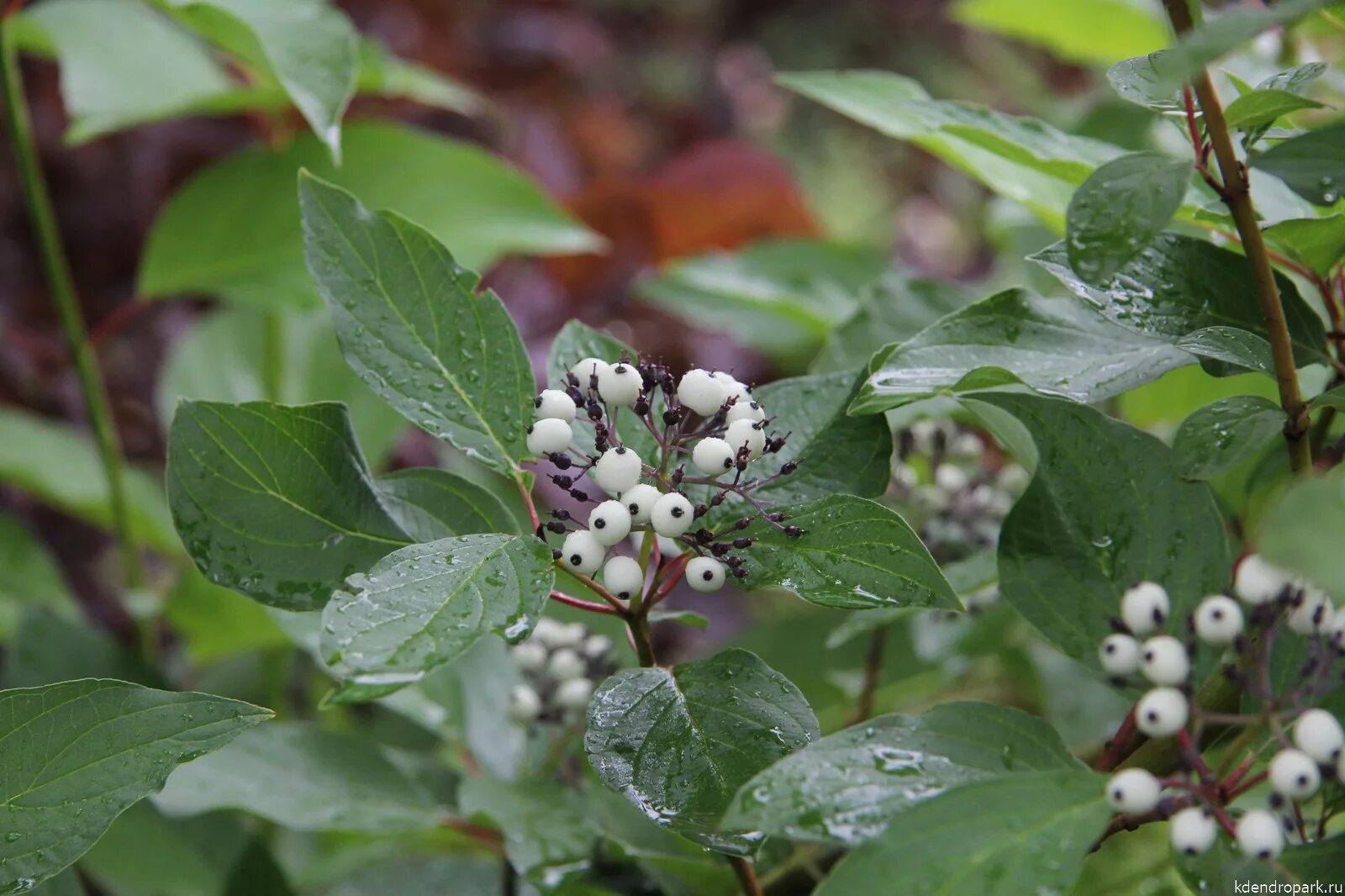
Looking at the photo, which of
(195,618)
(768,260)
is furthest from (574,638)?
(768,260)

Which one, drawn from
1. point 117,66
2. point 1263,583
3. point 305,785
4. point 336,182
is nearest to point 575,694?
point 305,785

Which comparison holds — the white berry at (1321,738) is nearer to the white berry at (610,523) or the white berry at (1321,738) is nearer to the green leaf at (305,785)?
the white berry at (610,523)

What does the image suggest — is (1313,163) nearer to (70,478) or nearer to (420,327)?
(420,327)

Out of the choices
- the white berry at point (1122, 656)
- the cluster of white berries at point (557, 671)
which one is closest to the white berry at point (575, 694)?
the cluster of white berries at point (557, 671)

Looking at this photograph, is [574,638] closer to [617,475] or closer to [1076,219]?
[617,475]

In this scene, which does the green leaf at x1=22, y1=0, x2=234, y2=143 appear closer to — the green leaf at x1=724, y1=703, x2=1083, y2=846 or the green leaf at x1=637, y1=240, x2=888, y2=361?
the green leaf at x1=637, y1=240, x2=888, y2=361

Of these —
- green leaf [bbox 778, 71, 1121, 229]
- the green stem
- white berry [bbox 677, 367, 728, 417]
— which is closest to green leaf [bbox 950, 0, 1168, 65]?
green leaf [bbox 778, 71, 1121, 229]
